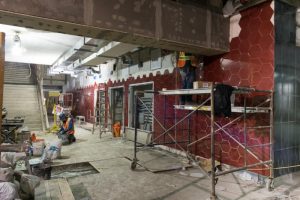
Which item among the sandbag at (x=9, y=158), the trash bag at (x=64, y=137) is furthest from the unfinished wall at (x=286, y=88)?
the trash bag at (x=64, y=137)

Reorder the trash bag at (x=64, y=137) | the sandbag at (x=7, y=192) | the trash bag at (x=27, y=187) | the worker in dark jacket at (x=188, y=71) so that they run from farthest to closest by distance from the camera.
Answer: the trash bag at (x=64, y=137)
the worker in dark jacket at (x=188, y=71)
the trash bag at (x=27, y=187)
the sandbag at (x=7, y=192)

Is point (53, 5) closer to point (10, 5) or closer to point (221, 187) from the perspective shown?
point (10, 5)

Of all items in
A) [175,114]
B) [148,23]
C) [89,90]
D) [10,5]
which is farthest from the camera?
[89,90]

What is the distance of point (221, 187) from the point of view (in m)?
3.57

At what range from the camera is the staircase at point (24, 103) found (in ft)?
31.3

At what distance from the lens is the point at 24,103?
1020cm

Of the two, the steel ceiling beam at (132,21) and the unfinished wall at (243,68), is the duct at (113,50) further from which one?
the steel ceiling beam at (132,21)

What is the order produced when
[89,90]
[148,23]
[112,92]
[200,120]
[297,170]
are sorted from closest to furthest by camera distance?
[148,23] → [297,170] → [200,120] → [112,92] → [89,90]

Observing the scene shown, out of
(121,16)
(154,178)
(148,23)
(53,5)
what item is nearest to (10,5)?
(53,5)

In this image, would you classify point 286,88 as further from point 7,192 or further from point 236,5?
point 7,192

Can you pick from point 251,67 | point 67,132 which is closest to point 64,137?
point 67,132

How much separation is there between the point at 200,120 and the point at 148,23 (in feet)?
8.31

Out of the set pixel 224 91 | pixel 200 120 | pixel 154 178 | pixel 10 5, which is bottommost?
pixel 154 178

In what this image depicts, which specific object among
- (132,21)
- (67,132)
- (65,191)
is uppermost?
(132,21)
